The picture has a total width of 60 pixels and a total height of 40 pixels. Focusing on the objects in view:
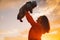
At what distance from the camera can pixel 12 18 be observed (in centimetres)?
165

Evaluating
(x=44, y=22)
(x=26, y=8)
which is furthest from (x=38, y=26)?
(x=26, y=8)

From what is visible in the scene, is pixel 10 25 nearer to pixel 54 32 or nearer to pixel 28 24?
pixel 28 24

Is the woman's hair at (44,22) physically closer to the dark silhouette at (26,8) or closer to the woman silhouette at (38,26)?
the woman silhouette at (38,26)

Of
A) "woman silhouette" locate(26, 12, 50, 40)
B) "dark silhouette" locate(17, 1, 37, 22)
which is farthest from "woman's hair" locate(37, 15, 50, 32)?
"dark silhouette" locate(17, 1, 37, 22)

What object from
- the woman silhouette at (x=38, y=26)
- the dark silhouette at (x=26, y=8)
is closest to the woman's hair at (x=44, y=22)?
the woman silhouette at (x=38, y=26)

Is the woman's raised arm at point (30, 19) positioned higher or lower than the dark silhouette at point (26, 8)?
lower

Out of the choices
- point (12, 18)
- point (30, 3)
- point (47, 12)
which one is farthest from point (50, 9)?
point (12, 18)

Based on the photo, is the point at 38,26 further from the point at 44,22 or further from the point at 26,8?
the point at 26,8

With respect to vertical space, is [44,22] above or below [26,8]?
below

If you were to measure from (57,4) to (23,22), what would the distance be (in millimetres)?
402

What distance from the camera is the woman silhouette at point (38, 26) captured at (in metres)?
1.62

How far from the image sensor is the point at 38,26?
1.63 metres

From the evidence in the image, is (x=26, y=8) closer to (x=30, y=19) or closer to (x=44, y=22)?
(x=30, y=19)

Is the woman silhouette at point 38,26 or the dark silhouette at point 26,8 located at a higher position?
the dark silhouette at point 26,8
